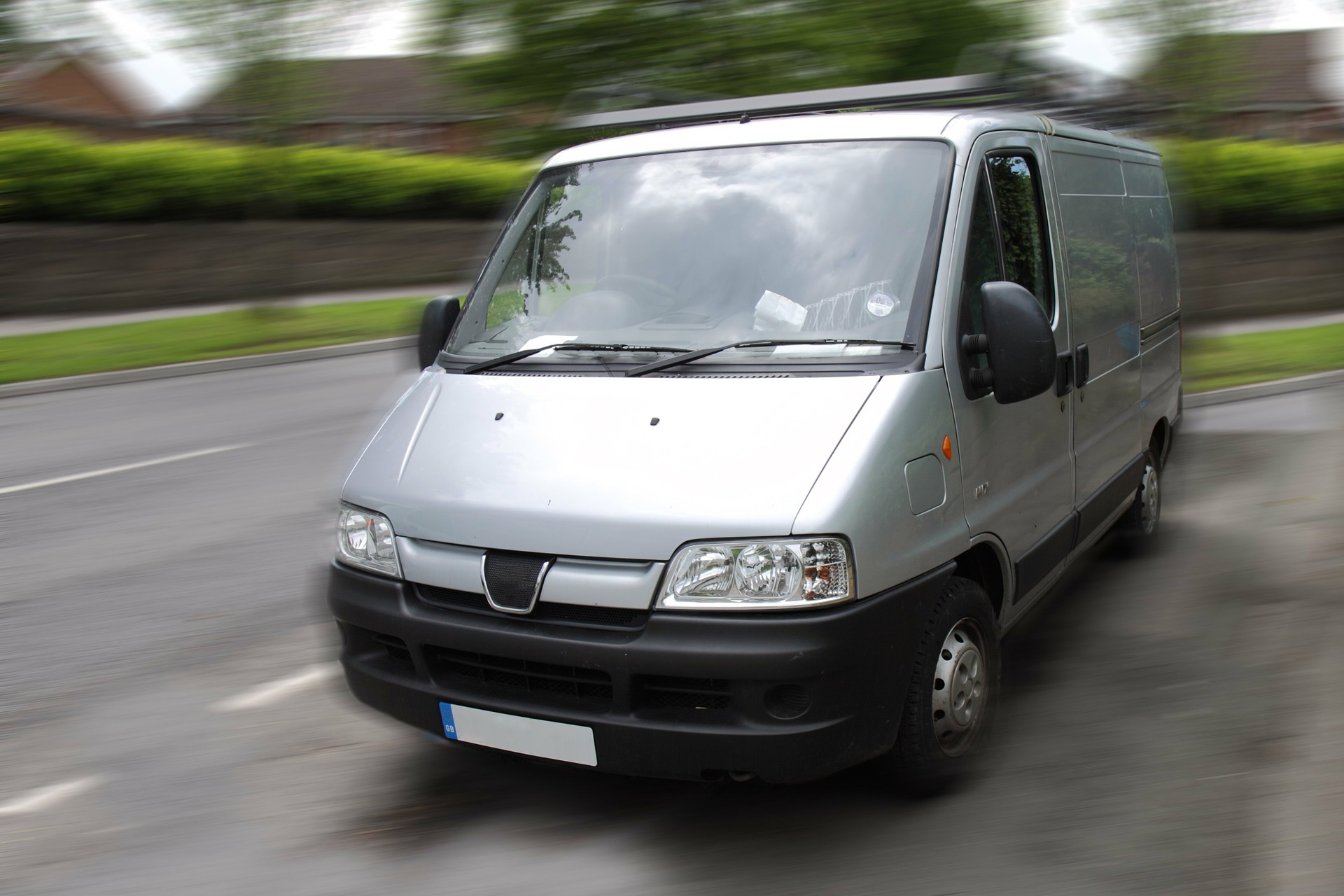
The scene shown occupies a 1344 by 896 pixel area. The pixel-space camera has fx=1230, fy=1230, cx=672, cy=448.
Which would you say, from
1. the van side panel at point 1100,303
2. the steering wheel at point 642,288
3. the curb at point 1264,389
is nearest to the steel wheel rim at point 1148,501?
the van side panel at point 1100,303

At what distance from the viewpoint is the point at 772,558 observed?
128 inches

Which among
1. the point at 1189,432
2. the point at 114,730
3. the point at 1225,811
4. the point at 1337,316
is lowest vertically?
the point at 1337,316

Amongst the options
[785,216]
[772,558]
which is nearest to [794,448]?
[772,558]

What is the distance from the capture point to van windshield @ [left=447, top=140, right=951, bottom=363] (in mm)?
3912

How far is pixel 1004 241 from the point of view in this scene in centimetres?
432

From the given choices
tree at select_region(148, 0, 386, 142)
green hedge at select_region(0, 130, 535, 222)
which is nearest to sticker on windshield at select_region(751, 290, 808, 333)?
green hedge at select_region(0, 130, 535, 222)

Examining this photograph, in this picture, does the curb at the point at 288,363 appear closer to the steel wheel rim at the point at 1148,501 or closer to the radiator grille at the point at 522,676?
the steel wheel rim at the point at 1148,501

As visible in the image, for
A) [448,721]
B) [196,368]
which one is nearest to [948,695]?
[448,721]

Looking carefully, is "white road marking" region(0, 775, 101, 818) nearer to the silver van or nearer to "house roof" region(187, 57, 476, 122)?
the silver van

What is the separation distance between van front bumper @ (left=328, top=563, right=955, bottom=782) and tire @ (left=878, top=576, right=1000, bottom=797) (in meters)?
0.10

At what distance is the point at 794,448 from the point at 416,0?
15969mm

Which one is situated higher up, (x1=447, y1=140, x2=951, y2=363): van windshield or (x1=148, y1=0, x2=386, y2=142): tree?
(x1=148, y1=0, x2=386, y2=142): tree

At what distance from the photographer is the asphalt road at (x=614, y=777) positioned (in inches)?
137

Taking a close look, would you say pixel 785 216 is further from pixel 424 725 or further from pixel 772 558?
pixel 424 725
